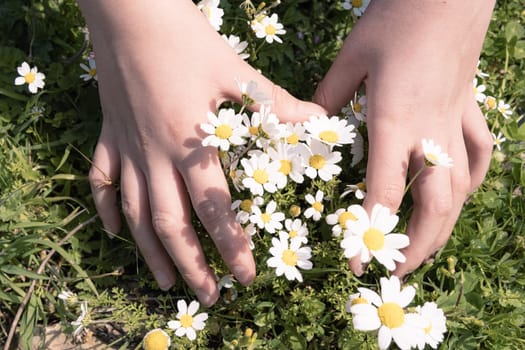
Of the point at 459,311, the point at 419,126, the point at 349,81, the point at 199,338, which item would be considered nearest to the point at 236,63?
the point at 349,81

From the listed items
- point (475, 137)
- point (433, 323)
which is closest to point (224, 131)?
point (433, 323)

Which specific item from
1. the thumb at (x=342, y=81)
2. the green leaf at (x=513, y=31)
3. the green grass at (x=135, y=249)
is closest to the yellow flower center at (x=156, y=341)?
the green grass at (x=135, y=249)

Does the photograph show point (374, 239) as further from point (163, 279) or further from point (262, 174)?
point (163, 279)

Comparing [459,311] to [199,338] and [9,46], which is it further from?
[9,46]

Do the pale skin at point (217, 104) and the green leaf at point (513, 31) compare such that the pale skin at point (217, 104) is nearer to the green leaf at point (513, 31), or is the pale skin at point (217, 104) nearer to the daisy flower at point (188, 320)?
the daisy flower at point (188, 320)

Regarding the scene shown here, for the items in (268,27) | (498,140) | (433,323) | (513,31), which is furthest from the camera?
(513,31)

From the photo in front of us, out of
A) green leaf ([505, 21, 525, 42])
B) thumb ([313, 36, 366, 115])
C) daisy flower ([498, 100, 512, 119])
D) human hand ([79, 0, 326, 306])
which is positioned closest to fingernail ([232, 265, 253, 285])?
human hand ([79, 0, 326, 306])
